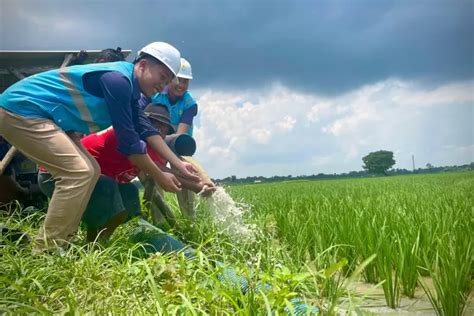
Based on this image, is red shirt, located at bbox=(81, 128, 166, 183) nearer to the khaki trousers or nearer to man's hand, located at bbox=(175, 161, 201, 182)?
man's hand, located at bbox=(175, 161, 201, 182)

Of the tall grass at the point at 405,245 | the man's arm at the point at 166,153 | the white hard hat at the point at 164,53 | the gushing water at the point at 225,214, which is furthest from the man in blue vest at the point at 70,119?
the tall grass at the point at 405,245

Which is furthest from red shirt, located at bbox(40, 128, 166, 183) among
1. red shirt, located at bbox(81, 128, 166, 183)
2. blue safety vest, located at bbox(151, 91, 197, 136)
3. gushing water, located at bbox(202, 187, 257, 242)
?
blue safety vest, located at bbox(151, 91, 197, 136)

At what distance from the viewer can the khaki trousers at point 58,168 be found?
234cm

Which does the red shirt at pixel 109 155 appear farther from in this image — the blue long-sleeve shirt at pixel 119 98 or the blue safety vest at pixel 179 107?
the blue safety vest at pixel 179 107

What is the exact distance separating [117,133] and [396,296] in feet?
5.30

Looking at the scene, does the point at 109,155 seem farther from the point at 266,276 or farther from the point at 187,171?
the point at 266,276

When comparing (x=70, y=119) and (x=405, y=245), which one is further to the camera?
(x=70, y=119)

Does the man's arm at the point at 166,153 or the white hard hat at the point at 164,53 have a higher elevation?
the white hard hat at the point at 164,53

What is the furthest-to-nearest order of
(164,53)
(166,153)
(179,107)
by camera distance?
(179,107), (166,153), (164,53)

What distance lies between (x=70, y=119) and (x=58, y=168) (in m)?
0.27

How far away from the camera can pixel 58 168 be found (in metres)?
2.38

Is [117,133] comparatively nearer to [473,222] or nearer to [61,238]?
[61,238]

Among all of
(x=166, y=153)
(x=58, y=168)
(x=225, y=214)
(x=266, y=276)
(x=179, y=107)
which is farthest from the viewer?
(x=179, y=107)

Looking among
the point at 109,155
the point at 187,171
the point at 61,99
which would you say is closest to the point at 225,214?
the point at 187,171
